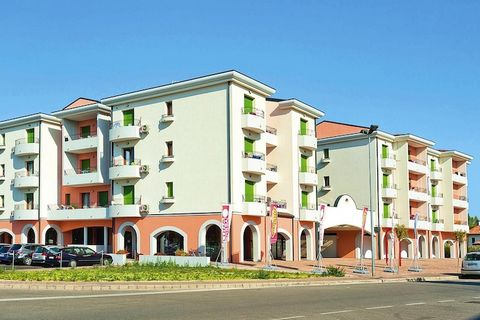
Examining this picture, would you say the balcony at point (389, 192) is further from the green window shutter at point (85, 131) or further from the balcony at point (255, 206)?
the green window shutter at point (85, 131)

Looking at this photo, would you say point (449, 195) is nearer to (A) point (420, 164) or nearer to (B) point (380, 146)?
(A) point (420, 164)

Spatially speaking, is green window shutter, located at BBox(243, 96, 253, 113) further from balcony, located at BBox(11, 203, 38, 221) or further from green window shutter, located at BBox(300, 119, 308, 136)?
balcony, located at BBox(11, 203, 38, 221)

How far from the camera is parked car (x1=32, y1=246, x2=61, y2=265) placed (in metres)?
36.8

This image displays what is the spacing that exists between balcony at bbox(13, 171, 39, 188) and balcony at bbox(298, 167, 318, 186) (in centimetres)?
2282

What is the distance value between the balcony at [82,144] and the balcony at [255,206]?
14704 mm

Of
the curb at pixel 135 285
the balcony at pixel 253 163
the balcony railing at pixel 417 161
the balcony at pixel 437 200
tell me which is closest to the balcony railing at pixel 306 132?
the balcony at pixel 253 163

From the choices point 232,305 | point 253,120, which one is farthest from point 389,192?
point 232,305

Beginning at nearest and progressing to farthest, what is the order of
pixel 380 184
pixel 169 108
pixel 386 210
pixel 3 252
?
pixel 3 252 → pixel 169 108 → pixel 380 184 → pixel 386 210

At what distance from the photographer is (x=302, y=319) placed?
43.3 ft

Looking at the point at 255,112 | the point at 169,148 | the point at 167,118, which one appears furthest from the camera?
the point at 169,148

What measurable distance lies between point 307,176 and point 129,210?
574 inches

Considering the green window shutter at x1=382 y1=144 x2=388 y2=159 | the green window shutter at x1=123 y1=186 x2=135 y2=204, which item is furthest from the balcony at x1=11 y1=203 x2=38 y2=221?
the green window shutter at x1=382 y1=144 x2=388 y2=159

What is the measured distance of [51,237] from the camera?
54.0 meters

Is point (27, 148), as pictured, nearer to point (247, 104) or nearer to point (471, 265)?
point (247, 104)
